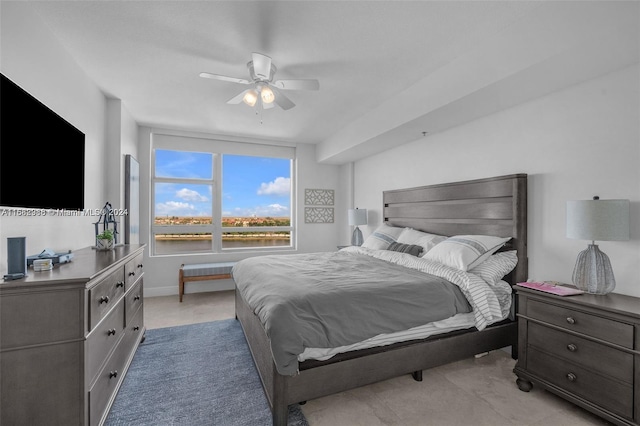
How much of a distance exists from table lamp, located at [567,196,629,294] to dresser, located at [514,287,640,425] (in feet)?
0.35

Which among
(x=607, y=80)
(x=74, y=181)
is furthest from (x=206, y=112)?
(x=607, y=80)

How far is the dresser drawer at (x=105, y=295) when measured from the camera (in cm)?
152

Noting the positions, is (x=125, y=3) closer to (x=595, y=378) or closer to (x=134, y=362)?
(x=134, y=362)

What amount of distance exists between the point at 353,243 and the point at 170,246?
308 cm

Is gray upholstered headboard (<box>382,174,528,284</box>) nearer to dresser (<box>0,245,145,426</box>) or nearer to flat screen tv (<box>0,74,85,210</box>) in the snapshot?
dresser (<box>0,245,145,426</box>)

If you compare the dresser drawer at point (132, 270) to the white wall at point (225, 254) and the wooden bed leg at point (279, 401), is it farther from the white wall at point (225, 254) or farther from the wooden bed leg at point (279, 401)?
the white wall at point (225, 254)

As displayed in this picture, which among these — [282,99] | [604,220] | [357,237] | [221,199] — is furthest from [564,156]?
[221,199]

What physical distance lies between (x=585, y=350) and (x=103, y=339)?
2920 mm

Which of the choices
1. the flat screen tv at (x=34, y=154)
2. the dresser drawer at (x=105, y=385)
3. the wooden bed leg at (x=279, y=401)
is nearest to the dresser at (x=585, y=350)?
→ the wooden bed leg at (x=279, y=401)

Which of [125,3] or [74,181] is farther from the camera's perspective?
[74,181]

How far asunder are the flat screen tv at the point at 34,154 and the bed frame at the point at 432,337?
5.42 ft

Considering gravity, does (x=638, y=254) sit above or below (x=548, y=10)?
below

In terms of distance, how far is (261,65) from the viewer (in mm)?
2393

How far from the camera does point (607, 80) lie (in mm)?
2146
